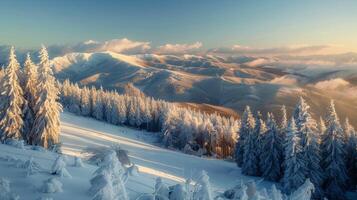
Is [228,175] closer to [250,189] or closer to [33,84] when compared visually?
[33,84]

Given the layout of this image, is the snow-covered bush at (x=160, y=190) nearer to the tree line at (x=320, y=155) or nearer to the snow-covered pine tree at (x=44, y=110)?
the snow-covered pine tree at (x=44, y=110)

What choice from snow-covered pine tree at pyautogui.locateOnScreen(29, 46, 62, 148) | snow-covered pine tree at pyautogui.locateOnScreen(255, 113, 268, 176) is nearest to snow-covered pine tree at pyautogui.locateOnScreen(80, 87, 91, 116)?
snow-covered pine tree at pyautogui.locateOnScreen(255, 113, 268, 176)

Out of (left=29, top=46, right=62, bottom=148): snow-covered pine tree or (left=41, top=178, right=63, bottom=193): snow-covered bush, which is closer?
(left=41, top=178, right=63, bottom=193): snow-covered bush

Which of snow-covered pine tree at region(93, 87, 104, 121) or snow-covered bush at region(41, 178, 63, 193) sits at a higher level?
snow-covered bush at region(41, 178, 63, 193)

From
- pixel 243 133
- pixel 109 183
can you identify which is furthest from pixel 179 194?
pixel 243 133

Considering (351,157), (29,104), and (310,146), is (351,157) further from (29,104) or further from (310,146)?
(29,104)

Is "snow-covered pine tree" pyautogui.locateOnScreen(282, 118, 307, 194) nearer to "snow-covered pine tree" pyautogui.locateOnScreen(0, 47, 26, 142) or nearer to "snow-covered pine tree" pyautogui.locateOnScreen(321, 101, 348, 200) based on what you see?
"snow-covered pine tree" pyautogui.locateOnScreen(321, 101, 348, 200)

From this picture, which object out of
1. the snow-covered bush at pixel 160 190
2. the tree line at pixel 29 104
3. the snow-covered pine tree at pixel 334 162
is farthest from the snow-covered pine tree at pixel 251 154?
the snow-covered bush at pixel 160 190
